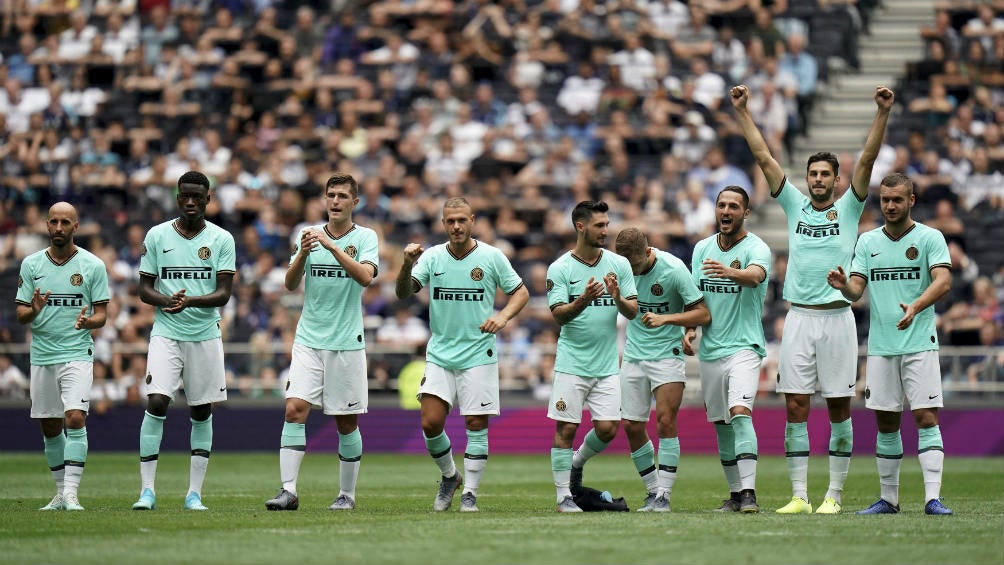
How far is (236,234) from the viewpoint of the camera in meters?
28.6

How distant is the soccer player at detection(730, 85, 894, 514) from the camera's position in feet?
43.2

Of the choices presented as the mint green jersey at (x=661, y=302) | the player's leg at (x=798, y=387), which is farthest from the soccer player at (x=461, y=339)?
the player's leg at (x=798, y=387)

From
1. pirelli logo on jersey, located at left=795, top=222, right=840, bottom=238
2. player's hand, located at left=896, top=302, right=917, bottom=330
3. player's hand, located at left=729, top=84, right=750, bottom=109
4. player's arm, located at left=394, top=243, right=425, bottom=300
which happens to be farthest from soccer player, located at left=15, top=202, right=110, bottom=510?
player's hand, located at left=896, top=302, right=917, bottom=330

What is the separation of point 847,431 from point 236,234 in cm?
1741

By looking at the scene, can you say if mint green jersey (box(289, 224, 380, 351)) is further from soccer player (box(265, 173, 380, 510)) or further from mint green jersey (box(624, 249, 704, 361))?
mint green jersey (box(624, 249, 704, 361))

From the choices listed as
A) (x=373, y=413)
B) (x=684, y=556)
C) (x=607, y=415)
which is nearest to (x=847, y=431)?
(x=607, y=415)

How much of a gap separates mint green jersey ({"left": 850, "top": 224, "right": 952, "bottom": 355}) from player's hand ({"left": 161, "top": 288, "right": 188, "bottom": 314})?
5.87m

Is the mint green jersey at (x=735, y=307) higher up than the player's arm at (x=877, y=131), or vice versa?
the player's arm at (x=877, y=131)

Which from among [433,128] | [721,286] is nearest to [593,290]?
[721,286]

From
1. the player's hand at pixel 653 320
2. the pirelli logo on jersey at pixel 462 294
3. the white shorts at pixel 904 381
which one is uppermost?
the pirelli logo on jersey at pixel 462 294

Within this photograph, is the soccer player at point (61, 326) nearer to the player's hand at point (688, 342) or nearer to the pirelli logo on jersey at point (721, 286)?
the player's hand at point (688, 342)

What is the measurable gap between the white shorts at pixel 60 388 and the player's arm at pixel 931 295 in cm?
738

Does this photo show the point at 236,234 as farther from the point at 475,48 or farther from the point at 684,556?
the point at 684,556

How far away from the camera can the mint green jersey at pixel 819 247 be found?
43.5 feet
